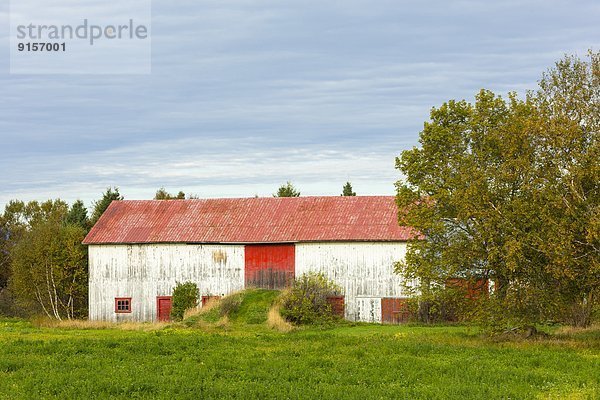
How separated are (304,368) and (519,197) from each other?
41.6 feet

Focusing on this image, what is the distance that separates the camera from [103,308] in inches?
2055

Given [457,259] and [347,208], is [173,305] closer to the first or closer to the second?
[347,208]

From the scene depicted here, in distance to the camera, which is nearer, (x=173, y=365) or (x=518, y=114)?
(x=173, y=365)

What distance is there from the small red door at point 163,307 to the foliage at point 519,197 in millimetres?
20085

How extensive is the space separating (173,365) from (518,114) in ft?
58.5

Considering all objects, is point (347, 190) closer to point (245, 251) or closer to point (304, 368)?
point (245, 251)

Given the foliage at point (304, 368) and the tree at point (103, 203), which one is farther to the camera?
the tree at point (103, 203)

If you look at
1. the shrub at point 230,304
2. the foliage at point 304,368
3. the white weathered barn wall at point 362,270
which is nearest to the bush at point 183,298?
the shrub at point 230,304

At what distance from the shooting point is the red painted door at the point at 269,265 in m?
49.2

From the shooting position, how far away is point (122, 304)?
51.9 metres

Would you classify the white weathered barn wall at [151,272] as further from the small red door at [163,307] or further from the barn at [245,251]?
the small red door at [163,307]

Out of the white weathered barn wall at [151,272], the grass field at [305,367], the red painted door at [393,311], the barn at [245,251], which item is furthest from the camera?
the white weathered barn wall at [151,272]

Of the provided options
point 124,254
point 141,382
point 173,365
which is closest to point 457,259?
point 173,365

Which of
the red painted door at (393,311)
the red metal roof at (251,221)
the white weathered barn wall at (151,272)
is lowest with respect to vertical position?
the red painted door at (393,311)
